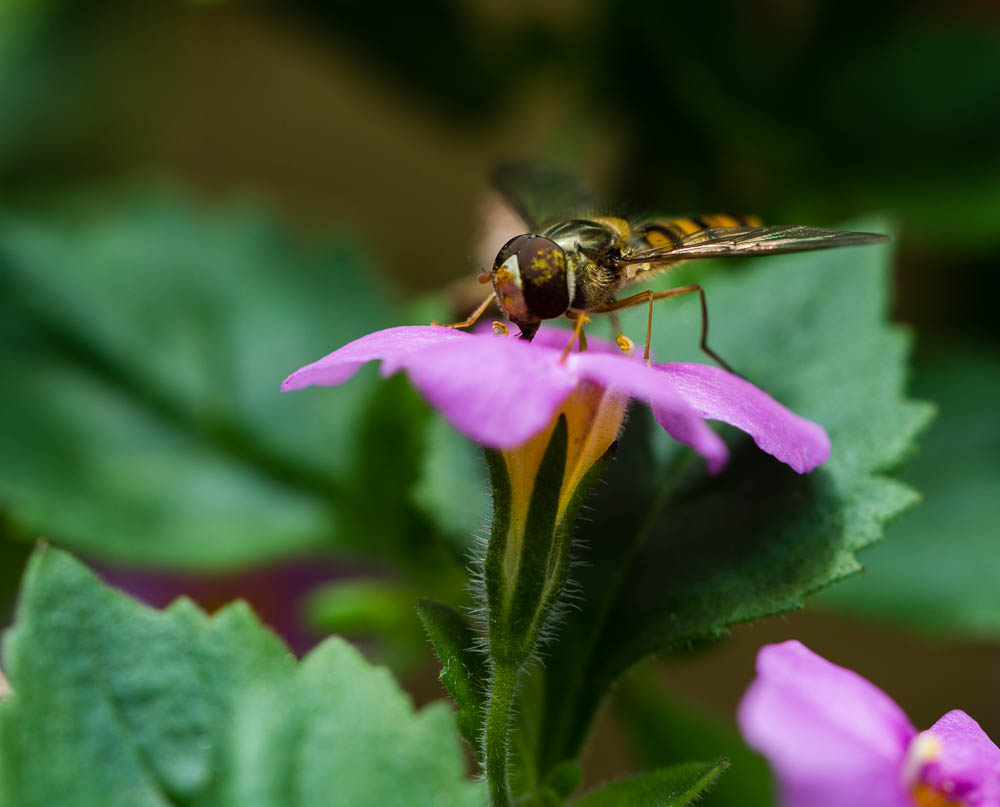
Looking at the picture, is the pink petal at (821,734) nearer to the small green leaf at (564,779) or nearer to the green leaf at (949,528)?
the small green leaf at (564,779)

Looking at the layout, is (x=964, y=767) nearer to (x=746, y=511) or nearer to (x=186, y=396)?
(x=746, y=511)

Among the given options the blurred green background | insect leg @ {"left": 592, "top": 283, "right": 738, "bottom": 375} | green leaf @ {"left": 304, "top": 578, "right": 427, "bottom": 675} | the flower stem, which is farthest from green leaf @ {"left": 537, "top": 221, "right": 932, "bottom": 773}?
green leaf @ {"left": 304, "top": 578, "right": 427, "bottom": 675}

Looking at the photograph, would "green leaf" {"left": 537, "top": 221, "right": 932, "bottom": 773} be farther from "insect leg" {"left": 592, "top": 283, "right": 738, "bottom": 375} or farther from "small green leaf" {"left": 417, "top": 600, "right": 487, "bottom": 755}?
"small green leaf" {"left": 417, "top": 600, "right": 487, "bottom": 755}

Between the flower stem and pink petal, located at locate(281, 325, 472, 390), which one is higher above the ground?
pink petal, located at locate(281, 325, 472, 390)

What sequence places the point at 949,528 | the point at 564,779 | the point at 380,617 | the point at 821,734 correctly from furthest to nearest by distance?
the point at 949,528 < the point at 380,617 < the point at 564,779 < the point at 821,734

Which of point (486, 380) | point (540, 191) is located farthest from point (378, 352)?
point (540, 191)

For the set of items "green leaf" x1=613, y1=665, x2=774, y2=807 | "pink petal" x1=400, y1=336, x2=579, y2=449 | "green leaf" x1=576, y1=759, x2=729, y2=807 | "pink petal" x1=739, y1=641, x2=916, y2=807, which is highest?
"green leaf" x1=613, y1=665, x2=774, y2=807
